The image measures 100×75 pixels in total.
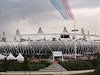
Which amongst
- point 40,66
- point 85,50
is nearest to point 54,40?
point 85,50

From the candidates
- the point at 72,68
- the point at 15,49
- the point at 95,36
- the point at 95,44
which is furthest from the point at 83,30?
the point at 72,68

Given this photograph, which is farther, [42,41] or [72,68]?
[42,41]

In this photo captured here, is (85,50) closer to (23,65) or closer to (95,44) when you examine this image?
(95,44)

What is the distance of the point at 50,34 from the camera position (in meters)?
140

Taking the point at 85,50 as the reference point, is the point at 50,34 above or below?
above

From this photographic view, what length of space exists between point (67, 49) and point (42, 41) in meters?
13.4

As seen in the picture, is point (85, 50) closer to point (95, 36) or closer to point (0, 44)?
point (95, 36)

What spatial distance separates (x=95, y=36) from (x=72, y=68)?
101756mm

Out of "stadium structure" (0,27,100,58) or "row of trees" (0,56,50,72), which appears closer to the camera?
"row of trees" (0,56,50,72)

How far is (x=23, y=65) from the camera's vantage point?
51344mm

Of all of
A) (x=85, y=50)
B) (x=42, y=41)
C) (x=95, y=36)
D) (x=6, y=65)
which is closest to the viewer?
(x=6, y=65)

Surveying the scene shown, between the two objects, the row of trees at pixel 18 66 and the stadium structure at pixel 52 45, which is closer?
the row of trees at pixel 18 66

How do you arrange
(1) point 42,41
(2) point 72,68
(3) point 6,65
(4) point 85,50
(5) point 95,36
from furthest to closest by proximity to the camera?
(5) point 95,36 → (4) point 85,50 → (1) point 42,41 → (2) point 72,68 → (3) point 6,65

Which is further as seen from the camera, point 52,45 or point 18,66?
point 52,45
